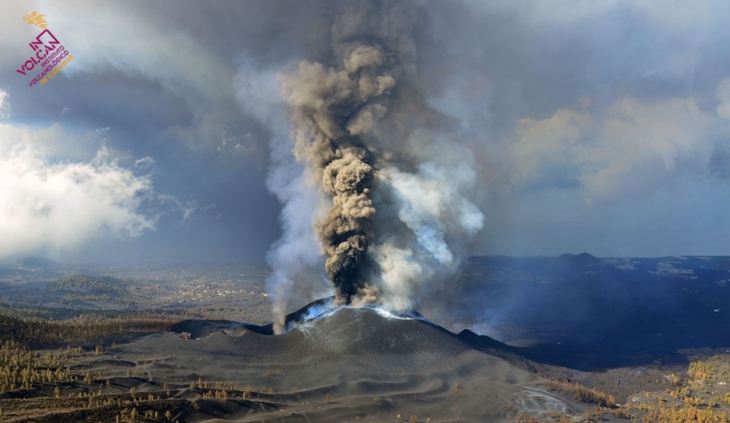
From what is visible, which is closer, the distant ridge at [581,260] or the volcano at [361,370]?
the volcano at [361,370]

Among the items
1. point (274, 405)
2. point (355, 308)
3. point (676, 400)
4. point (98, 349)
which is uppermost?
point (355, 308)

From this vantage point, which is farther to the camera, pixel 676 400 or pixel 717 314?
pixel 717 314

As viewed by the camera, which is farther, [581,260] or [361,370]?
[581,260]

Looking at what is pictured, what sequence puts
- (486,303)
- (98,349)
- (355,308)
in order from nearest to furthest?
(98,349), (355,308), (486,303)

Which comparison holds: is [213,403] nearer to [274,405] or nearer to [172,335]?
[274,405]

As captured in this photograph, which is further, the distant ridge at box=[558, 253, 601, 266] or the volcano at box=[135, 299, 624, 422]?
the distant ridge at box=[558, 253, 601, 266]

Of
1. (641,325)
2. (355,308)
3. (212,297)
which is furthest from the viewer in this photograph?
(212,297)

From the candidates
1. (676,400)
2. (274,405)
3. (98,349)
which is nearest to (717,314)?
(676,400)

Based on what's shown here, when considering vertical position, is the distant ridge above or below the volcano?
above

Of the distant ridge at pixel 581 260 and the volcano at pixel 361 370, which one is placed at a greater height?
the distant ridge at pixel 581 260

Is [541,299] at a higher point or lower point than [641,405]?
higher

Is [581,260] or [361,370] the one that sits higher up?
[581,260]
